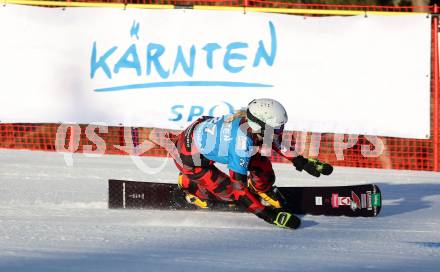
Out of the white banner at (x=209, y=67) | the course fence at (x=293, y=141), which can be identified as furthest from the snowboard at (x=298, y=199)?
the course fence at (x=293, y=141)

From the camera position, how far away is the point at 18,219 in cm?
852

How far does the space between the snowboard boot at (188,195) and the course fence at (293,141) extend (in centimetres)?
402

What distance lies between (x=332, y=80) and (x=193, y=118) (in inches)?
66.1

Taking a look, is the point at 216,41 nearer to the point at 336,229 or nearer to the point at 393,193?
the point at 393,193

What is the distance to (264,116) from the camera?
26.8 feet

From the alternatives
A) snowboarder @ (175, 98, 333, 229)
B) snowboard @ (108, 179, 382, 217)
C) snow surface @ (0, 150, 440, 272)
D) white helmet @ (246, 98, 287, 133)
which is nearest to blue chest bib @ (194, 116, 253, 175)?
snowboarder @ (175, 98, 333, 229)

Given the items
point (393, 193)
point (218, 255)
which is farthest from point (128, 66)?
point (218, 255)

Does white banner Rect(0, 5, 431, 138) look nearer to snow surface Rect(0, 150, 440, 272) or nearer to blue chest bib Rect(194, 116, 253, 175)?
snow surface Rect(0, 150, 440, 272)

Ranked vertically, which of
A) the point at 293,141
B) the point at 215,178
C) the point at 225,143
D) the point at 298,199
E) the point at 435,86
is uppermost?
the point at 225,143

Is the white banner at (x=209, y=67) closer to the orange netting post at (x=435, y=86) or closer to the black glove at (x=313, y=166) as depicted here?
the orange netting post at (x=435, y=86)

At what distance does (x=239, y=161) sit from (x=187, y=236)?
69 cm

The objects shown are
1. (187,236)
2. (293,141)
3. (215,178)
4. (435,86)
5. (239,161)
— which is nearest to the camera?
(187,236)

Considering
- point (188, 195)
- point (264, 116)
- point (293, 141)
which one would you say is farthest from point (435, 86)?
point (264, 116)

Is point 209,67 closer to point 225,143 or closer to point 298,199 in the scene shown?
point 298,199
